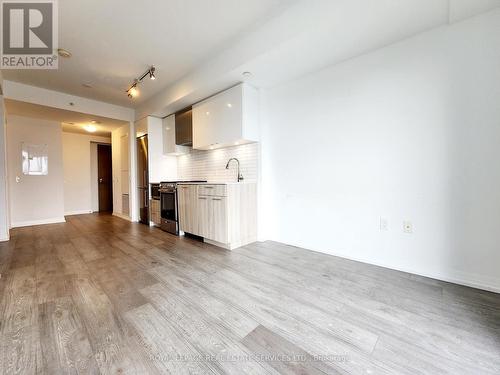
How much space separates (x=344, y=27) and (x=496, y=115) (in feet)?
4.96

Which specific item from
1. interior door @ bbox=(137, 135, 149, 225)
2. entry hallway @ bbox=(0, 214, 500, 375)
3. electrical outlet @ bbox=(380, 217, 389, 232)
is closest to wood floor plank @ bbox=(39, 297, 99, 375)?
entry hallway @ bbox=(0, 214, 500, 375)

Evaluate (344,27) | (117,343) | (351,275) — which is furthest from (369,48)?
(117,343)

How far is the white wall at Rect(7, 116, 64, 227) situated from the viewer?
4.70 m

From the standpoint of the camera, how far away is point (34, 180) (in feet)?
16.2

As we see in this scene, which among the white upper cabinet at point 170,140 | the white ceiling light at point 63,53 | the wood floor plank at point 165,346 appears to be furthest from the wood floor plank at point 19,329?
the white upper cabinet at point 170,140

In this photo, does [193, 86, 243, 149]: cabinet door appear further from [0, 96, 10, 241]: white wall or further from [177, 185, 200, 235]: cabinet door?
[0, 96, 10, 241]: white wall

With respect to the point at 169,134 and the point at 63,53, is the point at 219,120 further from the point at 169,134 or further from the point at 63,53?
the point at 63,53

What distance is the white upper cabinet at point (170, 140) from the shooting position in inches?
183

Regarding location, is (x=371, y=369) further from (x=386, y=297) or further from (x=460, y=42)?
(x=460, y=42)

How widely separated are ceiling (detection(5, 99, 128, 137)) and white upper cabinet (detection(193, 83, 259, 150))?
2890 mm

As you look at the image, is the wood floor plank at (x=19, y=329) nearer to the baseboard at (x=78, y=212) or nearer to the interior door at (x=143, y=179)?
the interior door at (x=143, y=179)

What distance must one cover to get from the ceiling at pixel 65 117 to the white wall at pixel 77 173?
1.14 feet

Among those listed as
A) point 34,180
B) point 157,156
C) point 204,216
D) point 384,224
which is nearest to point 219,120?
point 204,216

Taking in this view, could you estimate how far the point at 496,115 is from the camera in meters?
1.86
